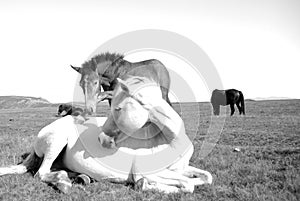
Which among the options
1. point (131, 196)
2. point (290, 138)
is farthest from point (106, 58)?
point (290, 138)

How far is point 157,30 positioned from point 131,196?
8.11 feet

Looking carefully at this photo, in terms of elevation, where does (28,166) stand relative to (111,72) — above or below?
below

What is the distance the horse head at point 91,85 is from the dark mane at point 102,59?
0.14 meters

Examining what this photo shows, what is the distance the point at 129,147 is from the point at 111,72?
2966 millimetres

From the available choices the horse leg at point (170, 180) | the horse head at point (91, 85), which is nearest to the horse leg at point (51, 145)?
the horse head at point (91, 85)

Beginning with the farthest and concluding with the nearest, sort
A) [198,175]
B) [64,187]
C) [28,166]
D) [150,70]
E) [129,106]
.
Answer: [150,70], [28,166], [198,175], [64,187], [129,106]

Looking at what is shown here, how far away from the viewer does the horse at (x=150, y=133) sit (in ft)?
12.5

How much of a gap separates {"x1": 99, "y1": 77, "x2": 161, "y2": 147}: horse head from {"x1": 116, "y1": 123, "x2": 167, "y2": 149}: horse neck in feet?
1.41

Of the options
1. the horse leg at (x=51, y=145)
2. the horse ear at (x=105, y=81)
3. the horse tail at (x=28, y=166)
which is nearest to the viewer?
the horse leg at (x=51, y=145)

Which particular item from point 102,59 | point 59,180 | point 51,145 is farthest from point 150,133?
point 102,59

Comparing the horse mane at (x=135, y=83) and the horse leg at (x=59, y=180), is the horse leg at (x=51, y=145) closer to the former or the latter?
the horse leg at (x=59, y=180)

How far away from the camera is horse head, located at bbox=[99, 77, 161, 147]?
3.77 m

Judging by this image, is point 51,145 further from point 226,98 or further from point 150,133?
point 226,98

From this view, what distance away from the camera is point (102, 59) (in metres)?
7.10
